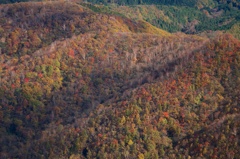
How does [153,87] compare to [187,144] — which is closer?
[187,144]

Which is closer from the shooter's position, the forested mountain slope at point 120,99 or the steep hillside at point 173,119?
the steep hillside at point 173,119

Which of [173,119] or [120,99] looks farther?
[120,99]

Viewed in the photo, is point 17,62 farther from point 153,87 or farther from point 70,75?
point 153,87

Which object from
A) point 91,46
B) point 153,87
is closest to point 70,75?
point 91,46

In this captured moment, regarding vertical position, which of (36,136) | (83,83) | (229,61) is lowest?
(36,136)

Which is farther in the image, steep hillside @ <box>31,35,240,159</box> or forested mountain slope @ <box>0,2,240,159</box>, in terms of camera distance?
forested mountain slope @ <box>0,2,240,159</box>

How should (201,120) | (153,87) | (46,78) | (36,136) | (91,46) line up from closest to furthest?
(201,120) < (153,87) < (36,136) < (46,78) < (91,46)

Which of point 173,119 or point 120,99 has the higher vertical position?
point 120,99

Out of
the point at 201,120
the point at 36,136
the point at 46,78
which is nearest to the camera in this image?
the point at 201,120
